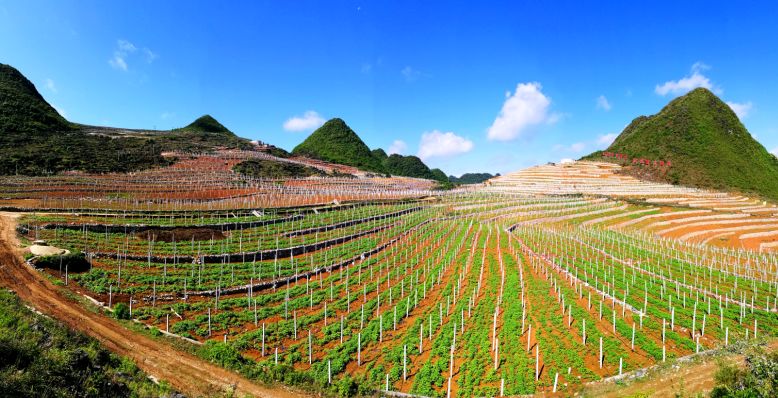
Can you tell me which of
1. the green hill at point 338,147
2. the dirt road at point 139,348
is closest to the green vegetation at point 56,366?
the dirt road at point 139,348

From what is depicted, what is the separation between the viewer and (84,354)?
11.0 metres

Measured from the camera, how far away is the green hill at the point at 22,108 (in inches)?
3302

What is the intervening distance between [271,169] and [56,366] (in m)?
79.4

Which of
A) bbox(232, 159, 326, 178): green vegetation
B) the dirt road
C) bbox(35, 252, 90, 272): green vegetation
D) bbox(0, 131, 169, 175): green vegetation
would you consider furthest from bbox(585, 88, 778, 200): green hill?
bbox(0, 131, 169, 175): green vegetation

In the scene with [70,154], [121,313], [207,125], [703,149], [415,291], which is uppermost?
[207,125]

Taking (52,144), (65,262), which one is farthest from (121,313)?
(52,144)

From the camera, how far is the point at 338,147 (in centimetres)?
15538

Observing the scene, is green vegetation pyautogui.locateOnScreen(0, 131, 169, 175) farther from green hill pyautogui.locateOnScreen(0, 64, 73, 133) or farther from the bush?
the bush

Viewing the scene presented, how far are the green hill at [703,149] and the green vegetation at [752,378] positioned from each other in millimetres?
104275

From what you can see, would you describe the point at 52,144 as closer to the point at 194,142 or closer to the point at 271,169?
the point at 194,142

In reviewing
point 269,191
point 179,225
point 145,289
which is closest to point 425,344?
point 145,289

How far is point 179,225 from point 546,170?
10677 centimetres

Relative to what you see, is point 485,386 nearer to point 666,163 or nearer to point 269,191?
point 269,191

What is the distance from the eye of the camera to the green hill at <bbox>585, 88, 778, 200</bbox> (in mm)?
92125
